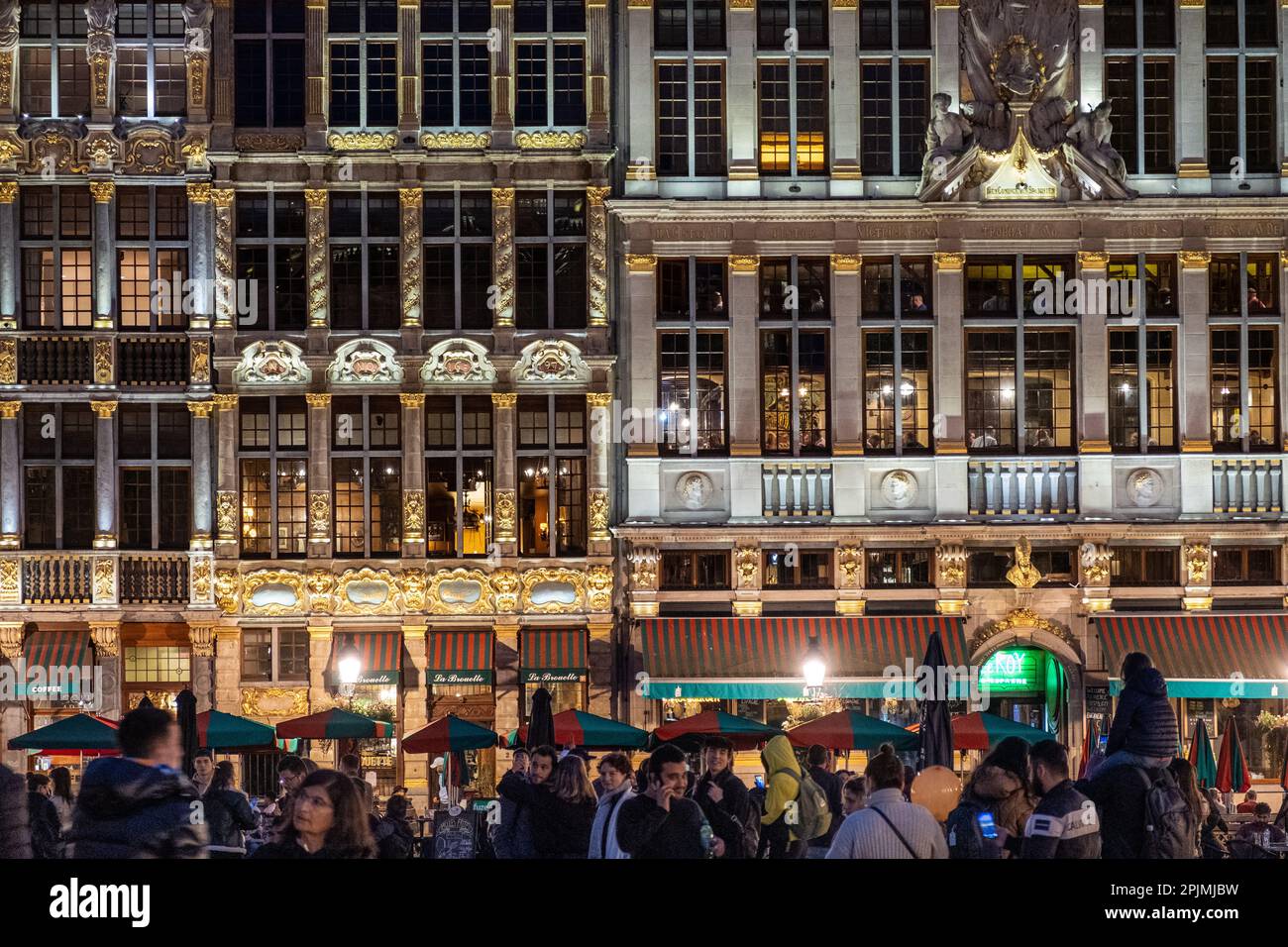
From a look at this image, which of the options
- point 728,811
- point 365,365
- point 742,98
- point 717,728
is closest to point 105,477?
point 365,365

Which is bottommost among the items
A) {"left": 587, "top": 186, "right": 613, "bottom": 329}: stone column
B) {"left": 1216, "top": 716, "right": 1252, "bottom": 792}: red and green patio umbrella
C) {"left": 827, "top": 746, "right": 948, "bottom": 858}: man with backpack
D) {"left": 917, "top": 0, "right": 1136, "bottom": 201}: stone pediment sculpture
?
{"left": 1216, "top": 716, "right": 1252, "bottom": 792}: red and green patio umbrella

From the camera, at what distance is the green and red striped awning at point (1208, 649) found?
3431cm

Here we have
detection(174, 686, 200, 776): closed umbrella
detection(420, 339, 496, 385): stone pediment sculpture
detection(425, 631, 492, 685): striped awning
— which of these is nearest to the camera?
detection(174, 686, 200, 776): closed umbrella

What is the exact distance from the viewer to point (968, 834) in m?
13.2

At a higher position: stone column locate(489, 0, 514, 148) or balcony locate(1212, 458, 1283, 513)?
stone column locate(489, 0, 514, 148)

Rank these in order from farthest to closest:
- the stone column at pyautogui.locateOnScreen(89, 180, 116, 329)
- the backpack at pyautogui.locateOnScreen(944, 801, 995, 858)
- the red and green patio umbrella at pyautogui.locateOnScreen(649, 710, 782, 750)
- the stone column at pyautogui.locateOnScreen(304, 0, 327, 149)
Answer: the stone column at pyautogui.locateOnScreen(304, 0, 327, 149) < the stone column at pyautogui.locateOnScreen(89, 180, 116, 329) < the red and green patio umbrella at pyautogui.locateOnScreen(649, 710, 782, 750) < the backpack at pyautogui.locateOnScreen(944, 801, 995, 858)

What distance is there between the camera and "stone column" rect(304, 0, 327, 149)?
1390 inches

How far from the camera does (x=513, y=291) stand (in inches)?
1404

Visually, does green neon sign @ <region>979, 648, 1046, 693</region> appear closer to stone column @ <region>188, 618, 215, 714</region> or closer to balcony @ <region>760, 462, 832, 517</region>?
balcony @ <region>760, 462, 832, 517</region>

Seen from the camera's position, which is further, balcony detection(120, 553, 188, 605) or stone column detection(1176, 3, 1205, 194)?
stone column detection(1176, 3, 1205, 194)

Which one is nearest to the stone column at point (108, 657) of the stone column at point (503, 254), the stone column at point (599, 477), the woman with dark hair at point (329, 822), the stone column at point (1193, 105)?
the stone column at point (599, 477)

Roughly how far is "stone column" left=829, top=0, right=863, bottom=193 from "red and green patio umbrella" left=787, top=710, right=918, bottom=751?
8913 mm

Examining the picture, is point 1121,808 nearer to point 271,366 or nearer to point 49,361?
point 271,366

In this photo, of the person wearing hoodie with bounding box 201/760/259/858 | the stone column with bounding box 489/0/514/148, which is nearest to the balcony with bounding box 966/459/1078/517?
the stone column with bounding box 489/0/514/148
